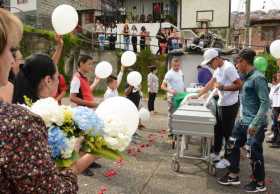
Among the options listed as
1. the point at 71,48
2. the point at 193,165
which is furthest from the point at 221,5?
the point at 193,165

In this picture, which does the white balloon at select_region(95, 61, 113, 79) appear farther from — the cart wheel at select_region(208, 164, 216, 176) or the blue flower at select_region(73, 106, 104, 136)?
the blue flower at select_region(73, 106, 104, 136)

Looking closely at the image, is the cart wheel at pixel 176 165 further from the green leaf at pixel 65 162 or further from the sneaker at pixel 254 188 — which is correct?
the green leaf at pixel 65 162

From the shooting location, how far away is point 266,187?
505cm

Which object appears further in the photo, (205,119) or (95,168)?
(95,168)

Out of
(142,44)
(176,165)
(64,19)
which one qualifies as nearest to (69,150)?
(64,19)

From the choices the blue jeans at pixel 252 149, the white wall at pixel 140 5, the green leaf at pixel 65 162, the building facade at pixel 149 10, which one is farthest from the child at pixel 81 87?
the white wall at pixel 140 5

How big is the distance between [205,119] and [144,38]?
18.7m

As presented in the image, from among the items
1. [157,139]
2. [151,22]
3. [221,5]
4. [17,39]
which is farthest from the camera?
[151,22]

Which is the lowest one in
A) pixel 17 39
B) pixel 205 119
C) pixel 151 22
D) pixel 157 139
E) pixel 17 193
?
pixel 157 139

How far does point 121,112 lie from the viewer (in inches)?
73.5

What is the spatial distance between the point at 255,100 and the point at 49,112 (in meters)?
3.72

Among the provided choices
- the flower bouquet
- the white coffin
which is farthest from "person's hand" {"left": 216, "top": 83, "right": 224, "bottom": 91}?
the flower bouquet

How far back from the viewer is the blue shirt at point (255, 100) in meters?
4.59

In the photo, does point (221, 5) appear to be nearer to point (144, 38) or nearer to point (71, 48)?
point (144, 38)
